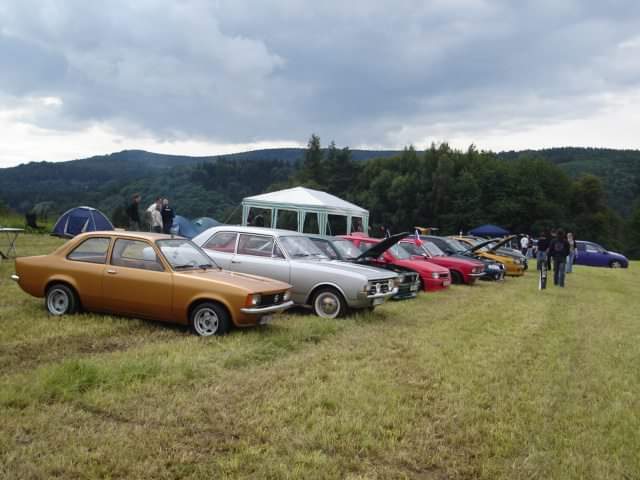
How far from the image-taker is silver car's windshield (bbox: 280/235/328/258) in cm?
976

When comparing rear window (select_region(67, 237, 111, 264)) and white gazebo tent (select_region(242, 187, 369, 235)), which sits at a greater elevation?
white gazebo tent (select_region(242, 187, 369, 235))

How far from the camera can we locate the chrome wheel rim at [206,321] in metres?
7.14

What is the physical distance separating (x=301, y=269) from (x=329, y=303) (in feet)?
2.41

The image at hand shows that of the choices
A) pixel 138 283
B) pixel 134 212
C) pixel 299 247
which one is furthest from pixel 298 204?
pixel 138 283

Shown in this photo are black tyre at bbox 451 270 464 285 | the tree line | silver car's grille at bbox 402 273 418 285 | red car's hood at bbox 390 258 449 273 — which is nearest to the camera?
silver car's grille at bbox 402 273 418 285

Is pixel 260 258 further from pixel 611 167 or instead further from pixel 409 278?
pixel 611 167

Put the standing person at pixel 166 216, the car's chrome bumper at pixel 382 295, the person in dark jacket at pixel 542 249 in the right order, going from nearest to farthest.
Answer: the car's chrome bumper at pixel 382 295 → the standing person at pixel 166 216 → the person in dark jacket at pixel 542 249

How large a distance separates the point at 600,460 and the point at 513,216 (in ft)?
209

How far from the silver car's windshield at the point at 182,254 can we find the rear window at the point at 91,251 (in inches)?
30.7

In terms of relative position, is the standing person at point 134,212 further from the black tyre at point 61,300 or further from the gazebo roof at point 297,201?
the black tyre at point 61,300

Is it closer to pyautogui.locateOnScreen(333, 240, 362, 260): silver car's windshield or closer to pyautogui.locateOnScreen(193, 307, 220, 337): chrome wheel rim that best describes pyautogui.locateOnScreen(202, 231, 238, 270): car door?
pyautogui.locateOnScreen(193, 307, 220, 337): chrome wheel rim


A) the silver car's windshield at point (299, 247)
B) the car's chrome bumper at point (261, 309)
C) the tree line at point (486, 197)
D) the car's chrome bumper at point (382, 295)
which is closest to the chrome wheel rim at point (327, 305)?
the car's chrome bumper at point (382, 295)

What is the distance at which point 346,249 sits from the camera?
1257 centimetres

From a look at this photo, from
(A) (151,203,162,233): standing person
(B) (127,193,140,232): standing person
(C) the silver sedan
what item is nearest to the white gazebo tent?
(A) (151,203,162,233): standing person
